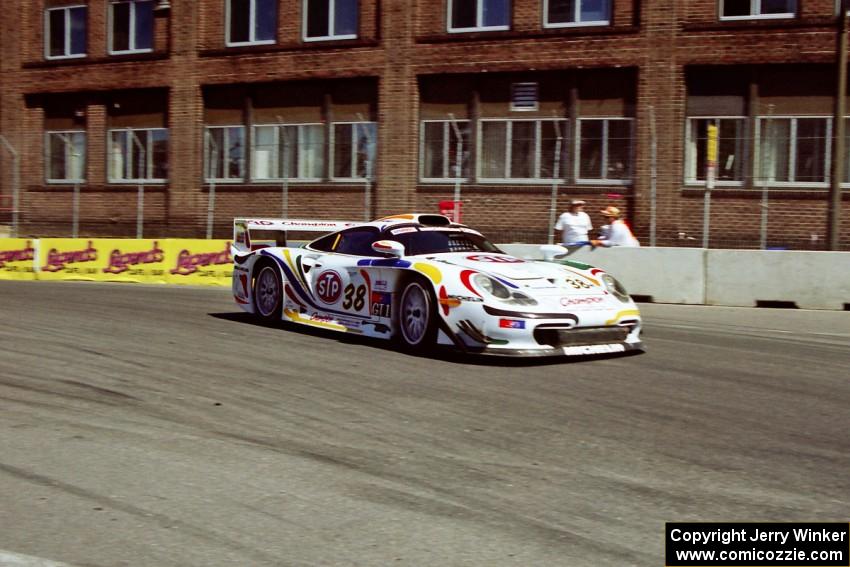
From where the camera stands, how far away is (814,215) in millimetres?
21094

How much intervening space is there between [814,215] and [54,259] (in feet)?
50.9

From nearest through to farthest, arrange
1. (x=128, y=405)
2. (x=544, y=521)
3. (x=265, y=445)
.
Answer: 1. (x=544, y=521)
2. (x=265, y=445)
3. (x=128, y=405)

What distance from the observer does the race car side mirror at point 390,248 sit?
9.39 m

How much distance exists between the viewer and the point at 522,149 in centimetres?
2339

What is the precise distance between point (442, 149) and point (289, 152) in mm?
4473

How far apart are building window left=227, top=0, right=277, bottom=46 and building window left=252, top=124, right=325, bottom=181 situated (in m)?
2.34

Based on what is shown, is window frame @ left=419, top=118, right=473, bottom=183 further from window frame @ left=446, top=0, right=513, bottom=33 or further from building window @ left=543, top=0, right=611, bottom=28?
building window @ left=543, top=0, right=611, bottom=28

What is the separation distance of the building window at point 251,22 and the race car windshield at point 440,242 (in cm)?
1772

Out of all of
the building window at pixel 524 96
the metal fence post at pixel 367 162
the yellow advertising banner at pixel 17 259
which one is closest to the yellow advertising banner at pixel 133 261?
the yellow advertising banner at pixel 17 259

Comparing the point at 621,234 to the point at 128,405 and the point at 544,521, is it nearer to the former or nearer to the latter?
the point at 128,405

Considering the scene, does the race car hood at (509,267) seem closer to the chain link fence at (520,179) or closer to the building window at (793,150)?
the chain link fence at (520,179)

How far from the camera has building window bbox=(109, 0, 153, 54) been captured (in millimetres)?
28281

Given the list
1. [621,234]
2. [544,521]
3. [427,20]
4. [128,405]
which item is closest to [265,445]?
[128,405]

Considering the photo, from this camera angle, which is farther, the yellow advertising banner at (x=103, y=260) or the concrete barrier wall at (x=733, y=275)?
the yellow advertising banner at (x=103, y=260)
